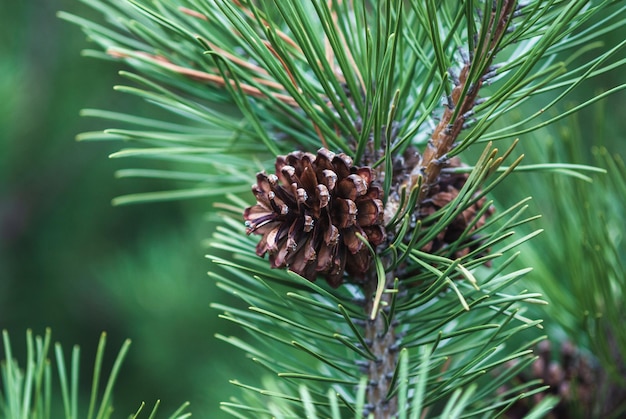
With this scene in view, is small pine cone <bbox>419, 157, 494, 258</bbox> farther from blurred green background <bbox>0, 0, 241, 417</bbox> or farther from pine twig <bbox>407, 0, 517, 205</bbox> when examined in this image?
blurred green background <bbox>0, 0, 241, 417</bbox>

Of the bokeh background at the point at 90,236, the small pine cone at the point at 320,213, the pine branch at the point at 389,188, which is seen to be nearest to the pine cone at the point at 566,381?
the pine branch at the point at 389,188

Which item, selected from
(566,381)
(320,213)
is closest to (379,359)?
(320,213)

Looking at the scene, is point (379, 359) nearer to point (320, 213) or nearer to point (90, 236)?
point (320, 213)

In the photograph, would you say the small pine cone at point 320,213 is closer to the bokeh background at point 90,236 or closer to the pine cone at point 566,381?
the pine cone at point 566,381

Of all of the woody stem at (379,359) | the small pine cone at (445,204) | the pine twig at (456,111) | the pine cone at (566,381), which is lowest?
the pine cone at (566,381)

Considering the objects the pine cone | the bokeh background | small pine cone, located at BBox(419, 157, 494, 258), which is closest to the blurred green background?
the bokeh background
